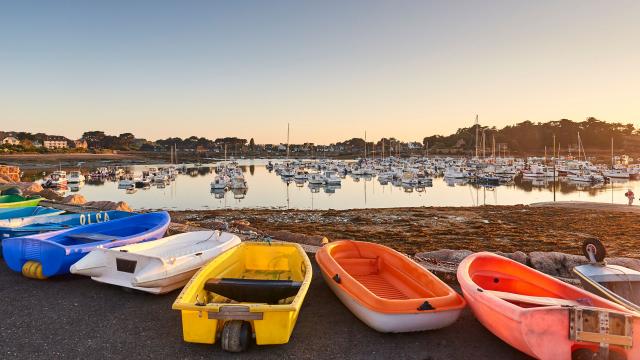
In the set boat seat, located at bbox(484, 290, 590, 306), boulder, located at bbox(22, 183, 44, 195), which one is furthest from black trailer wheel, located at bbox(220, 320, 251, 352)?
boulder, located at bbox(22, 183, 44, 195)

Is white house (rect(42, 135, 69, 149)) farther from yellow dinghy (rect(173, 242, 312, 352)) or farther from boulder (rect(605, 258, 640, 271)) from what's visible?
boulder (rect(605, 258, 640, 271))

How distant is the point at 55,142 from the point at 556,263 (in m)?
175

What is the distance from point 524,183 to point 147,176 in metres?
53.0

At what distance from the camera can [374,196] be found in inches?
1724

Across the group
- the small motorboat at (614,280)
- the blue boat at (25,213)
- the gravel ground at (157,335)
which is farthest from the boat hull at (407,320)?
the blue boat at (25,213)

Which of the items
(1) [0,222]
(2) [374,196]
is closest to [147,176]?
(2) [374,196]

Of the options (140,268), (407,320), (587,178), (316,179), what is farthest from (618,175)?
(140,268)

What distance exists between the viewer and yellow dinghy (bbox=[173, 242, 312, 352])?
13.7 ft

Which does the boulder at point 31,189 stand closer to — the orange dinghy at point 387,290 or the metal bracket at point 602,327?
the orange dinghy at point 387,290

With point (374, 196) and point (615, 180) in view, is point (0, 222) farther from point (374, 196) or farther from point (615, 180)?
point (615, 180)

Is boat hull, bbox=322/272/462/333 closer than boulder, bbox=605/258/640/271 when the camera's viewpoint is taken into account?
Yes

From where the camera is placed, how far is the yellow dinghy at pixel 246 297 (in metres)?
4.17

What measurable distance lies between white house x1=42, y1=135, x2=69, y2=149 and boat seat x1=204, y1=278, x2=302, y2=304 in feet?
546

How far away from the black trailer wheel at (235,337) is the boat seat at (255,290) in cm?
64
